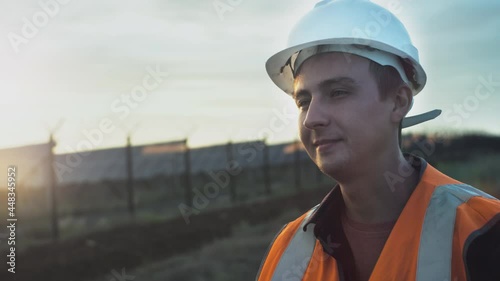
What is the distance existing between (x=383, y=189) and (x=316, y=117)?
1.36ft

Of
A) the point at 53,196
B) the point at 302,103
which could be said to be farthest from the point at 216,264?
the point at 302,103

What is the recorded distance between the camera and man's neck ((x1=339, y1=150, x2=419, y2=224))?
8.38ft

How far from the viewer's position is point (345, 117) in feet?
7.95

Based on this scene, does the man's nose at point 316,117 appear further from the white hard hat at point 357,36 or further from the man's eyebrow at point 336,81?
the white hard hat at point 357,36

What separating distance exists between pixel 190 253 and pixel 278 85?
295 inches

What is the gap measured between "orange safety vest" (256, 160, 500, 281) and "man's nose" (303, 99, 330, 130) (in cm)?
45

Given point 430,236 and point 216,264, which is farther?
point 216,264

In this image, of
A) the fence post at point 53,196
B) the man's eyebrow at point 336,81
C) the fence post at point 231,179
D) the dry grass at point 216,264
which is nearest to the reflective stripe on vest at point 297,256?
the man's eyebrow at point 336,81

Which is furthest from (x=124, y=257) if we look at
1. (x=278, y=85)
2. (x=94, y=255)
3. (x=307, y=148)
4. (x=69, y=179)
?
(x=69, y=179)

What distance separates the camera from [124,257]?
10125 mm

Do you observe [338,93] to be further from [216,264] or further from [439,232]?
[216,264]

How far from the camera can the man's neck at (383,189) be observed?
2.55m

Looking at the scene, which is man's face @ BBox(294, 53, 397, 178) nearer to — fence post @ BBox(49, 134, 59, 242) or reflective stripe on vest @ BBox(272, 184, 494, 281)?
reflective stripe on vest @ BBox(272, 184, 494, 281)

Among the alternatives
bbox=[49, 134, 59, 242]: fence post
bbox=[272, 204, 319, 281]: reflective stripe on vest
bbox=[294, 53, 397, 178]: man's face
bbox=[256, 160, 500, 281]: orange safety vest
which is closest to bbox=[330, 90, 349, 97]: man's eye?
bbox=[294, 53, 397, 178]: man's face
